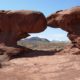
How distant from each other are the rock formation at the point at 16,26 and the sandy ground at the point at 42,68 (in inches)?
117

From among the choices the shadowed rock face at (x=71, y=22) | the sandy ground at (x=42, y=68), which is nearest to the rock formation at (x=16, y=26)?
the shadowed rock face at (x=71, y=22)

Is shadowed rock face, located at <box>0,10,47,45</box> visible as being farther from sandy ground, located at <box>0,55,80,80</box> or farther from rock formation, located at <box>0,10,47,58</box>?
sandy ground, located at <box>0,55,80,80</box>

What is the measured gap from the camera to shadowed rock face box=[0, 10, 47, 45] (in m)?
19.4

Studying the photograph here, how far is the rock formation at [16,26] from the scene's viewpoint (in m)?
19.3

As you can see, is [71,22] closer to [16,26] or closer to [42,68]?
[16,26]

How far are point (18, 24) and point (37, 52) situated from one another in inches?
115

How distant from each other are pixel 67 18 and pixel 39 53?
135 inches

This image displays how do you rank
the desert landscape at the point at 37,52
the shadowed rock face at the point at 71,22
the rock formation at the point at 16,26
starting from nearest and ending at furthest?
the desert landscape at the point at 37,52 → the shadowed rock face at the point at 71,22 → the rock formation at the point at 16,26

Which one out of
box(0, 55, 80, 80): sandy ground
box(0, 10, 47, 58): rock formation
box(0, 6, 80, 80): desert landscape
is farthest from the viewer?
box(0, 10, 47, 58): rock formation

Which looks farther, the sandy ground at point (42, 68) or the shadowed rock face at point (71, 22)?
the shadowed rock face at point (71, 22)

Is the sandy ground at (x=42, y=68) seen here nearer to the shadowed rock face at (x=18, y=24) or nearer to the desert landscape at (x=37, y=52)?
the desert landscape at (x=37, y=52)

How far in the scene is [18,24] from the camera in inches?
781

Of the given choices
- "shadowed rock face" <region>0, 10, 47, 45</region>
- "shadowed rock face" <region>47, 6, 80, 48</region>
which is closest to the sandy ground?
"shadowed rock face" <region>47, 6, 80, 48</region>

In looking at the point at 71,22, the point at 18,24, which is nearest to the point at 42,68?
the point at 71,22
